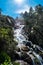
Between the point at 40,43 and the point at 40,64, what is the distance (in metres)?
19.5

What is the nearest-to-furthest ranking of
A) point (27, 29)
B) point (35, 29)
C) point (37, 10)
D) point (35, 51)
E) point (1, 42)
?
point (1, 42) → point (35, 51) → point (35, 29) → point (27, 29) → point (37, 10)

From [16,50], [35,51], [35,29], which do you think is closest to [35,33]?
[35,29]

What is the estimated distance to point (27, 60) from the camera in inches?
1633

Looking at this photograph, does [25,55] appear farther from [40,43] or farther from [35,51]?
[40,43]

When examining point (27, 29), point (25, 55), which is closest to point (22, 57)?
point (25, 55)

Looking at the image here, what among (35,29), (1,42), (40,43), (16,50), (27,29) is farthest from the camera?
(27,29)

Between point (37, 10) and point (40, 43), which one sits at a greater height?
point (37, 10)

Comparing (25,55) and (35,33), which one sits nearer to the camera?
(25,55)

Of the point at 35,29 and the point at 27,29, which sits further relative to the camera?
the point at 27,29

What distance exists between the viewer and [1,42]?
39.4 m

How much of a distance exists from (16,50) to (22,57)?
133 inches

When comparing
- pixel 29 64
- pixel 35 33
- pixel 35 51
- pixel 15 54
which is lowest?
pixel 29 64

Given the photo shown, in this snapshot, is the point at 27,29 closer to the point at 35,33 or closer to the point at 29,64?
the point at 35,33

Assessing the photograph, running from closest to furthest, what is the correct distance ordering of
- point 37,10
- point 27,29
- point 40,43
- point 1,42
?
point 1,42
point 40,43
point 27,29
point 37,10
